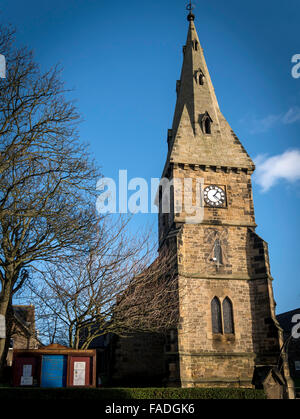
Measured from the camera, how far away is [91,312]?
14.9m

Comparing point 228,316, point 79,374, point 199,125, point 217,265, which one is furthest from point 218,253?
point 79,374

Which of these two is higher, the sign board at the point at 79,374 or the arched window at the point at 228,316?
the arched window at the point at 228,316

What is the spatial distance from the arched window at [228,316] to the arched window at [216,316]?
277 millimetres

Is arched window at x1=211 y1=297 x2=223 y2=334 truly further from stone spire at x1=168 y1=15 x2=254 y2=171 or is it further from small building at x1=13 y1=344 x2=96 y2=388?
small building at x1=13 y1=344 x2=96 y2=388

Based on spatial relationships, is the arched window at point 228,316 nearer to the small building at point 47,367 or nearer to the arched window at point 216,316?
the arched window at point 216,316

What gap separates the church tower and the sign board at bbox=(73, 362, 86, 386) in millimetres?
7003

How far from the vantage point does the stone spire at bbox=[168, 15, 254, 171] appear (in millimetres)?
24922

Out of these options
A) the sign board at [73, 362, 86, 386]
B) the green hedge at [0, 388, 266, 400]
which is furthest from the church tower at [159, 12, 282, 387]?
the sign board at [73, 362, 86, 386]

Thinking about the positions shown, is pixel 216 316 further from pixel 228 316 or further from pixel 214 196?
pixel 214 196

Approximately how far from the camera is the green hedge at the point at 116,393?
38.0ft

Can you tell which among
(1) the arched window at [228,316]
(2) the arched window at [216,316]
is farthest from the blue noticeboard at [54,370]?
(1) the arched window at [228,316]

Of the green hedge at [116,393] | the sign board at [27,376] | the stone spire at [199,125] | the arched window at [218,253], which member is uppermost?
the stone spire at [199,125]

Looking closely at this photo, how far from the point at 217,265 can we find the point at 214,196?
4.10 meters

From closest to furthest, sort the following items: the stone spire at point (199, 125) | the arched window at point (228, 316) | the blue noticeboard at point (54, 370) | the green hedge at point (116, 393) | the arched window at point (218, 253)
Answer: the green hedge at point (116, 393), the blue noticeboard at point (54, 370), the arched window at point (228, 316), the arched window at point (218, 253), the stone spire at point (199, 125)
